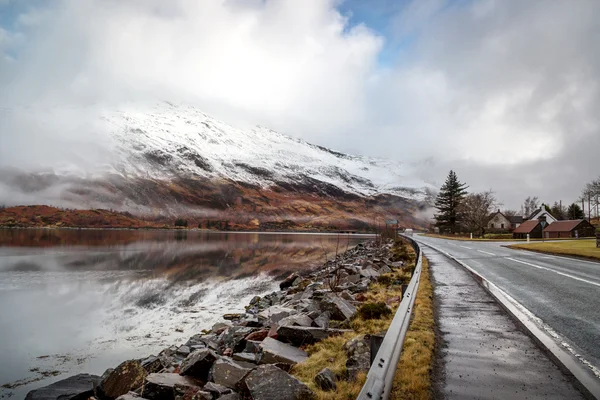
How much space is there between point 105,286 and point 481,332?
23.9m

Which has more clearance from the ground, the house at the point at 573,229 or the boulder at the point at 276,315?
the house at the point at 573,229

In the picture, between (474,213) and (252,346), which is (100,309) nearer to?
(252,346)

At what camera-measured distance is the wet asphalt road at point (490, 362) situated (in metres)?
3.92

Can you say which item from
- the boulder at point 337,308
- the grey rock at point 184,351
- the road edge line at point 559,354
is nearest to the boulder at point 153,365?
the grey rock at point 184,351

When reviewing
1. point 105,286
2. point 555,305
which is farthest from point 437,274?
point 105,286

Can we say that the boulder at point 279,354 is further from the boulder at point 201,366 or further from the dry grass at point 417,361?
the dry grass at point 417,361

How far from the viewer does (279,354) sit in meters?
6.41

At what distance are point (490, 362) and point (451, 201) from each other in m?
84.8

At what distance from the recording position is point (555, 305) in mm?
8367

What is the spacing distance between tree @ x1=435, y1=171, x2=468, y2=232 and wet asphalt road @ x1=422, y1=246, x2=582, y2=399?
80.2 meters

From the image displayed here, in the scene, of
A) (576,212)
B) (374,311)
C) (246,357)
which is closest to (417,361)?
(246,357)

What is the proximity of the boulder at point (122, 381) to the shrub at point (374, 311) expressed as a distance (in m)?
4.70

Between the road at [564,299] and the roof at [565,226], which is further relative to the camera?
the roof at [565,226]

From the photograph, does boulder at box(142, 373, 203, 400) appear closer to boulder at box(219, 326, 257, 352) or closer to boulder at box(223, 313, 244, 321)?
boulder at box(219, 326, 257, 352)
